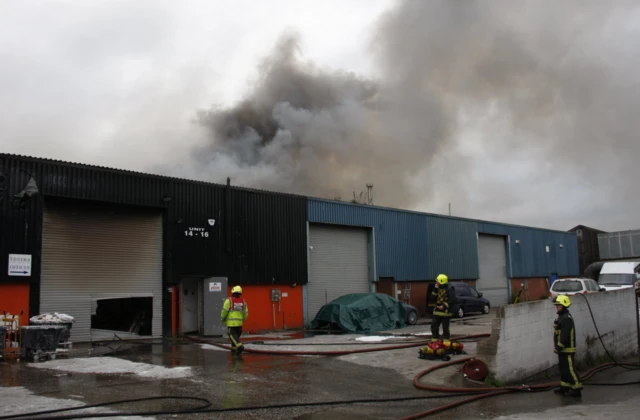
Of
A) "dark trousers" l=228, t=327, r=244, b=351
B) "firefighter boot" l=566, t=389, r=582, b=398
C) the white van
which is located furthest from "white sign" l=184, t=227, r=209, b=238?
the white van

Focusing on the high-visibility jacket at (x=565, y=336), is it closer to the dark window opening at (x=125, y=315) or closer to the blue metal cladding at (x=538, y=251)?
the dark window opening at (x=125, y=315)

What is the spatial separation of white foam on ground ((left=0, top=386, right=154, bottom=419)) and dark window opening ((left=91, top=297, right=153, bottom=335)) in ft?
31.1

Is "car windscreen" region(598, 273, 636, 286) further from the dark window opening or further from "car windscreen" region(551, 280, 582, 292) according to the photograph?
the dark window opening

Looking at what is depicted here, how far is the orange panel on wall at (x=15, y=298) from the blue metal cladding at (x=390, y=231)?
11.8 meters

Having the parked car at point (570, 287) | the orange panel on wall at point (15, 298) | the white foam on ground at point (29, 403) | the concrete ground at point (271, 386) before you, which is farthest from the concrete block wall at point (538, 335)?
the orange panel on wall at point (15, 298)

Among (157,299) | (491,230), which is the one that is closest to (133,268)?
(157,299)

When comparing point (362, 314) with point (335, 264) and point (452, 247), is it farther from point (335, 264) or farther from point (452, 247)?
point (452, 247)

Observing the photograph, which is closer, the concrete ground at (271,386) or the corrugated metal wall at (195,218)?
the concrete ground at (271,386)

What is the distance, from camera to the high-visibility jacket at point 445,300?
11773 millimetres

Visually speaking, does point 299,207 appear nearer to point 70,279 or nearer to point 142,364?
point 70,279

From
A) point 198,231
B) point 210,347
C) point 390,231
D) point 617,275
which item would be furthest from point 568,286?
point 198,231

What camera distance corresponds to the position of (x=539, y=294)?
132ft

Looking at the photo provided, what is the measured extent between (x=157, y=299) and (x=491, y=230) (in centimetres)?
2395

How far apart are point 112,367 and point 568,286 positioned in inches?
696
